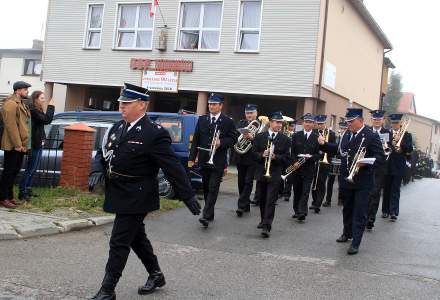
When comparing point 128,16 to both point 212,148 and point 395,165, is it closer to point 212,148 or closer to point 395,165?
point 395,165

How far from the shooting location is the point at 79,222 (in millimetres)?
7918

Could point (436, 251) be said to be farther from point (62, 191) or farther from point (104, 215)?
point (62, 191)

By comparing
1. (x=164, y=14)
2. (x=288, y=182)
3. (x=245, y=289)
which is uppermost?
(x=164, y=14)

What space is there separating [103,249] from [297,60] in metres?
12.7

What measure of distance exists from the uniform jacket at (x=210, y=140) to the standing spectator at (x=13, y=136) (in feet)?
8.74

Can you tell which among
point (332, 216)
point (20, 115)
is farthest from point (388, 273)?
point (20, 115)

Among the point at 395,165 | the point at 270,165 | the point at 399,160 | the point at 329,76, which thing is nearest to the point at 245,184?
the point at 270,165

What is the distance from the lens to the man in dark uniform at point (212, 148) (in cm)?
840

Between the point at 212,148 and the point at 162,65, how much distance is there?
39.8 ft

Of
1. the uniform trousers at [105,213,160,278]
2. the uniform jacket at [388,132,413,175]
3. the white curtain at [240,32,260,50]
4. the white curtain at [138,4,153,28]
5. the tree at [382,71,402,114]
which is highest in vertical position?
the tree at [382,71,402,114]

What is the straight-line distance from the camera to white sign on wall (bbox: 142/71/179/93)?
19.8 metres

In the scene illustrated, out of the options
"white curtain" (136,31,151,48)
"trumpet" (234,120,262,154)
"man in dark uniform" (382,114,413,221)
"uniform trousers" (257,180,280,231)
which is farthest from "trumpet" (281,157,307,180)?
"white curtain" (136,31,151,48)

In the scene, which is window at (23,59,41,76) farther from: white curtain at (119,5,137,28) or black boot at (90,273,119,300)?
black boot at (90,273,119,300)

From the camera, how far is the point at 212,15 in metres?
19.5
